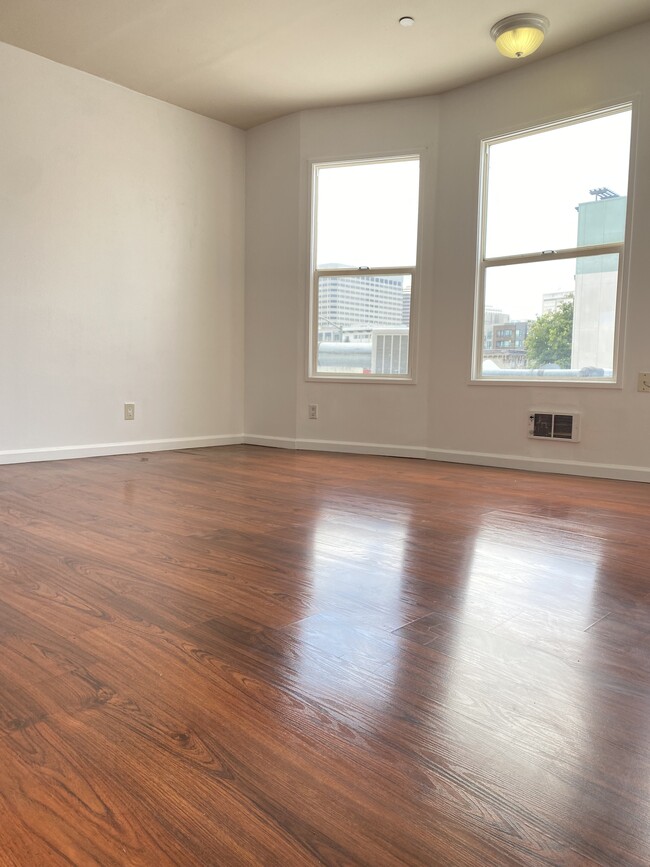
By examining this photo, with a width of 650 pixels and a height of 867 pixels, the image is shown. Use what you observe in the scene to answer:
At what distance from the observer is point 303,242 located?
15.5ft

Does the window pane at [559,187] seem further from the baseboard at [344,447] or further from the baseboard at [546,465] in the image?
the baseboard at [344,447]

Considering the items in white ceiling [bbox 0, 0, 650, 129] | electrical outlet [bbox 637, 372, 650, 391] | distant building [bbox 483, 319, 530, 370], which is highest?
white ceiling [bbox 0, 0, 650, 129]

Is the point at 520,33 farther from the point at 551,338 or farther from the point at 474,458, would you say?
the point at 474,458

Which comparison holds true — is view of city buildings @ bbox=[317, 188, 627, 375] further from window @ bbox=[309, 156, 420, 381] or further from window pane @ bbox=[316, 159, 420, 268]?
window pane @ bbox=[316, 159, 420, 268]

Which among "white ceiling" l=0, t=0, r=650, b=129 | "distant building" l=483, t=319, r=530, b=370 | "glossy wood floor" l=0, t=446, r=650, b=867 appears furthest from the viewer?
"distant building" l=483, t=319, r=530, b=370

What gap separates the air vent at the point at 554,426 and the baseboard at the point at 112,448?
93.9 inches

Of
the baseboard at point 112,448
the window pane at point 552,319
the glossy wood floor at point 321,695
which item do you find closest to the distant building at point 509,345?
the window pane at point 552,319

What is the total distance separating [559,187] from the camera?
A: 12.6 ft

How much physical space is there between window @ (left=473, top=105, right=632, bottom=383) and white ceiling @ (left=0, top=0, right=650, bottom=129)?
21.3 inches

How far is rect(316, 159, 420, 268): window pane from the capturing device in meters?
4.45

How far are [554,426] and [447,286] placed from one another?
1212 mm

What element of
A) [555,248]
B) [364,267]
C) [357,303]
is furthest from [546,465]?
[364,267]

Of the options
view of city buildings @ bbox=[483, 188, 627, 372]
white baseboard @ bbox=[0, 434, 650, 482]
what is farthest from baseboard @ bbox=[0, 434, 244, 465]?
view of city buildings @ bbox=[483, 188, 627, 372]

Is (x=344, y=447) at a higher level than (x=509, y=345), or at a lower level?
lower
